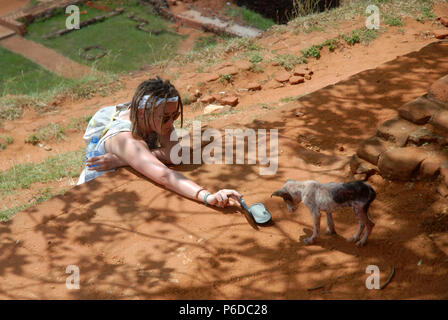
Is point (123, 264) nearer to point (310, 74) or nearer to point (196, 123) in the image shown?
point (196, 123)

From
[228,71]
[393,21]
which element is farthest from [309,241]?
[393,21]

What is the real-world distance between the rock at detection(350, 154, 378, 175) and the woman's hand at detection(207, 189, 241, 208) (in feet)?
3.26

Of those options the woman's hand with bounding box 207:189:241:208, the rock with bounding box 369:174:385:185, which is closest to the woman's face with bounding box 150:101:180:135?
the woman's hand with bounding box 207:189:241:208

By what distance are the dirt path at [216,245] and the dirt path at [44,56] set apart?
9.80 metres

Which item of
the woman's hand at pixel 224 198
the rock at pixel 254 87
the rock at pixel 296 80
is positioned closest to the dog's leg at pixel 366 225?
the woman's hand at pixel 224 198

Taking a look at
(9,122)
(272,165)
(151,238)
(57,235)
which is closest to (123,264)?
(151,238)

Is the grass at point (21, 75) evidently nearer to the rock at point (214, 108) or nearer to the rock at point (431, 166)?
the rock at point (214, 108)

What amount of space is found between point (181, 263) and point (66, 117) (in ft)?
19.7

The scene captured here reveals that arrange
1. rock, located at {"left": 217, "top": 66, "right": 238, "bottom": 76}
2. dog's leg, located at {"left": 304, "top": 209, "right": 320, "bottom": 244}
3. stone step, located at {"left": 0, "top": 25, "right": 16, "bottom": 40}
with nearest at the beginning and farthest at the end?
dog's leg, located at {"left": 304, "top": 209, "right": 320, "bottom": 244} → rock, located at {"left": 217, "top": 66, "right": 238, "bottom": 76} → stone step, located at {"left": 0, "top": 25, "right": 16, "bottom": 40}

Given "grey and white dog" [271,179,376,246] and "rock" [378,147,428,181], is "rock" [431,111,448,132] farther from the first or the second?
"grey and white dog" [271,179,376,246]

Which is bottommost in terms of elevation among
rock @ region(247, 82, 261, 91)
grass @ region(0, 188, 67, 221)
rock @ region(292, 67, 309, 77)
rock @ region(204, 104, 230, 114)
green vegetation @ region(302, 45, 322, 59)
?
grass @ region(0, 188, 67, 221)

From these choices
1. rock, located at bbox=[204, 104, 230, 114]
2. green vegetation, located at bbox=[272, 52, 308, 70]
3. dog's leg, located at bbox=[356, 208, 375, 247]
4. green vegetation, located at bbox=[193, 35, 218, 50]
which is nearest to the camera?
dog's leg, located at bbox=[356, 208, 375, 247]

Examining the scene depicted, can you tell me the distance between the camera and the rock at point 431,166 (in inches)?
124

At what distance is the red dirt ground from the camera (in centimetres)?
275
